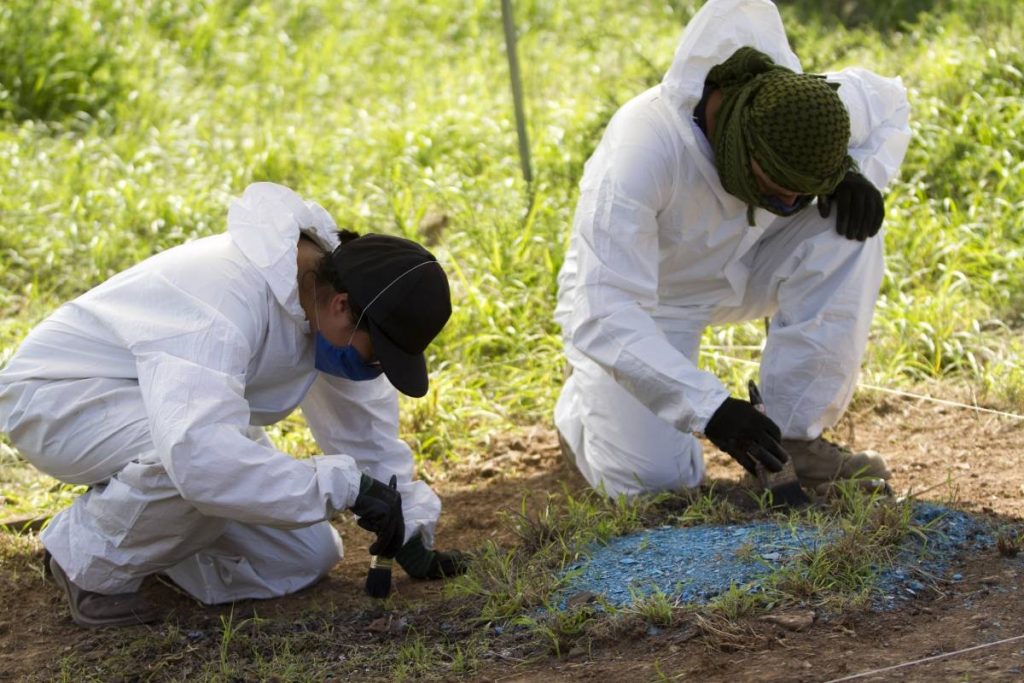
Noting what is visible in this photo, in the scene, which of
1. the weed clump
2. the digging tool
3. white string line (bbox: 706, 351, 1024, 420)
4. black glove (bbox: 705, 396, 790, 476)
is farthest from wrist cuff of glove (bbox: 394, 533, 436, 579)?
the weed clump

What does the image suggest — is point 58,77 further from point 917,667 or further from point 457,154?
point 917,667

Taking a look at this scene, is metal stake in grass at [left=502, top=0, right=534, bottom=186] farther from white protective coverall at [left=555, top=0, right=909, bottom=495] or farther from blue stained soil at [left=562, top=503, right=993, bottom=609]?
blue stained soil at [left=562, top=503, right=993, bottom=609]

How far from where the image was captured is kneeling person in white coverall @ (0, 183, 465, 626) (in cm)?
285

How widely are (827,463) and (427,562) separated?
1.15 m

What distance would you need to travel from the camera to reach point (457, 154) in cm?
599

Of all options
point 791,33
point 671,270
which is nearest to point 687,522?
point 671,270

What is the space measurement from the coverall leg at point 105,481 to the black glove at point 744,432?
1136 millimetres

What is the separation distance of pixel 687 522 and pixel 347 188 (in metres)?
2.87

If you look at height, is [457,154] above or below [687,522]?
above

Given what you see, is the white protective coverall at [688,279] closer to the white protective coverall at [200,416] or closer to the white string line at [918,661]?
the white protective coverall at [200,416]

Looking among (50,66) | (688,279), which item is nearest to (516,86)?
(688,279)

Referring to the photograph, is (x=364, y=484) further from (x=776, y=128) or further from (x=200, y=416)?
(x=776, y=128)

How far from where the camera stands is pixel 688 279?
12.5 ft

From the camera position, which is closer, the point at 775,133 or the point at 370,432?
A: the point at 775,133
